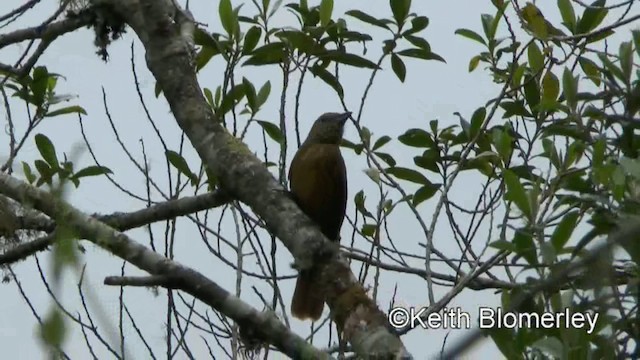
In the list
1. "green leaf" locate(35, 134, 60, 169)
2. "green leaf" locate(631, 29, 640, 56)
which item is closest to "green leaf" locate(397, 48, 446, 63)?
"green leaf" locate(631, 29, 640, 56)

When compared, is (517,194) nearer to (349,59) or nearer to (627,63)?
(627,63)

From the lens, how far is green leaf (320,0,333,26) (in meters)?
4.10

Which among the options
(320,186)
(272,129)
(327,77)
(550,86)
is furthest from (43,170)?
(550,86)

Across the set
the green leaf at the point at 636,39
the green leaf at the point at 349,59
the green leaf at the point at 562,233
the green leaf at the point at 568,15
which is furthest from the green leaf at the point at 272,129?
the green leaf at the point at 562,233

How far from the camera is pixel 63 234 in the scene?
Result: 142 centimetres

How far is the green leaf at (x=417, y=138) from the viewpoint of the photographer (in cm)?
427

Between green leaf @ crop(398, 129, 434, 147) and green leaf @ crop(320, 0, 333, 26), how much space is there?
54 cm

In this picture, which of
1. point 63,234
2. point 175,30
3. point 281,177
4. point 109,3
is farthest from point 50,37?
point 63,234

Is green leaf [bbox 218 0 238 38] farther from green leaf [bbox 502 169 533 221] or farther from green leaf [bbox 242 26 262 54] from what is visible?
green leaf [bbox 502 169 533 221]

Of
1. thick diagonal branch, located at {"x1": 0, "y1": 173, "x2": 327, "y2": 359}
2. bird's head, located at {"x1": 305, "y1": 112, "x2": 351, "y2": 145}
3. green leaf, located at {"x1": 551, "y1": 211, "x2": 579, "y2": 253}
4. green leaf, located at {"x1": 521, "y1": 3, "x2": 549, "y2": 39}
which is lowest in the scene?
thick diagonal branch, located at {"x1": 0, "y1": 173, "x2": 327, "y2": 359}

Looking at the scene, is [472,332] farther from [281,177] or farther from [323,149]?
[323,149]

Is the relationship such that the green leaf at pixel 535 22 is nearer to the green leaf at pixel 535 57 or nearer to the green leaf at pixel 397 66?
the green leaf at pixel 535 57

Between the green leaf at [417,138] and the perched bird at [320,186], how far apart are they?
0.52 m

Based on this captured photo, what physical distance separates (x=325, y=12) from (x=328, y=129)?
4.07ft
